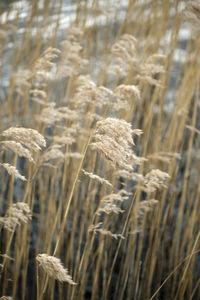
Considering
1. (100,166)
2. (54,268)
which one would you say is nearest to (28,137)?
(54,268)

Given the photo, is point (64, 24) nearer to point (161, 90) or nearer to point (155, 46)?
point (155, 46)

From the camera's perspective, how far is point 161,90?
166cm

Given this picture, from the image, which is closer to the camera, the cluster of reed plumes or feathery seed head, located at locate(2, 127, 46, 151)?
Answer: feathery seed head, located at locate(2, 127, 46, 151)

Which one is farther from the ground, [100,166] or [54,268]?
[100,166]

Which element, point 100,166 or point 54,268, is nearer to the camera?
point 54,268

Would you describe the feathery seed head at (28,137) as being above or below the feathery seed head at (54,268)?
above

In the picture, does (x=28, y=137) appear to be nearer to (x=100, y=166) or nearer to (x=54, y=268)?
(x=54, y=268)

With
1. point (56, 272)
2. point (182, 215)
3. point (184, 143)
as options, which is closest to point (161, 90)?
point (184, 143)

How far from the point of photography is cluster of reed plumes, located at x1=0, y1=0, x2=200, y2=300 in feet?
3.94

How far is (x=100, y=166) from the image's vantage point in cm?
151

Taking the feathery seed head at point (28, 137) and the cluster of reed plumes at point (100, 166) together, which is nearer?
the feathery seed head at point (28, 137)

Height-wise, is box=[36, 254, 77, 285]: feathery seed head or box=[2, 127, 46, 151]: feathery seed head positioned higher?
box=[2, 127, 46, 151]: feathery seed head

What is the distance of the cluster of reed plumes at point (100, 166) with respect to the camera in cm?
120

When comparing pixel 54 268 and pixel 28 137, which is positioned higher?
pixel 28 137
